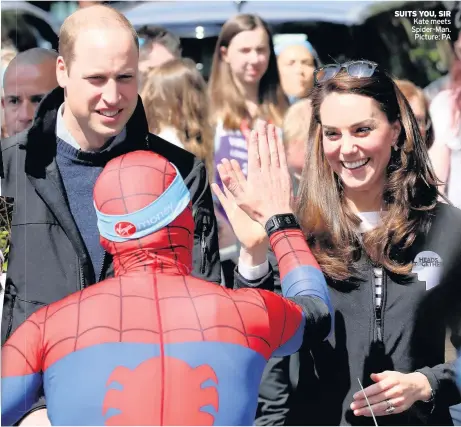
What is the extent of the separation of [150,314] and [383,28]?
1640 millimetres

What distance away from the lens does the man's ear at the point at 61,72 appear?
11.7 ft

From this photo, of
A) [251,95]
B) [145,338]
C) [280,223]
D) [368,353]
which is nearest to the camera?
[145,338]

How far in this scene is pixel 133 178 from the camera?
9.73 ft

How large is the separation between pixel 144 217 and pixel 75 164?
2.61ft

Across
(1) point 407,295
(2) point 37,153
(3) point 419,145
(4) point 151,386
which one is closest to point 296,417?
(1) point 407,295

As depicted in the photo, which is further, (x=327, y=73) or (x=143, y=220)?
(x=327, y=73)

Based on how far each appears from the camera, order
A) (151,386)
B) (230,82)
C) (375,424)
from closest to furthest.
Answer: (151,386) < (375,424) < (230,82)

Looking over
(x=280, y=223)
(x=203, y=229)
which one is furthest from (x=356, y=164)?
(x=203, y=229)

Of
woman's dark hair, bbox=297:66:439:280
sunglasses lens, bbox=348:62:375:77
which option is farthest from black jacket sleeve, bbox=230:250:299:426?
sunglasses lens, bbox=348:62:375:77

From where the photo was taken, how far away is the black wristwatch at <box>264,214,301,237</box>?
3283 millimetres

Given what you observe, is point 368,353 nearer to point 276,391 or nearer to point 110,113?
point 276,391

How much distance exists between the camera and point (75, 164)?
3566 millimetres

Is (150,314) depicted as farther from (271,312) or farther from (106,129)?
(106,129)

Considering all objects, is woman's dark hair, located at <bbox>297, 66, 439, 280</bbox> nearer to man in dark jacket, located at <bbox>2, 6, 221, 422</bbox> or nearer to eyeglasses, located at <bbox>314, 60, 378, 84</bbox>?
eyeglasses, located at <bbox>314, 60, 378, 84</bbox>
